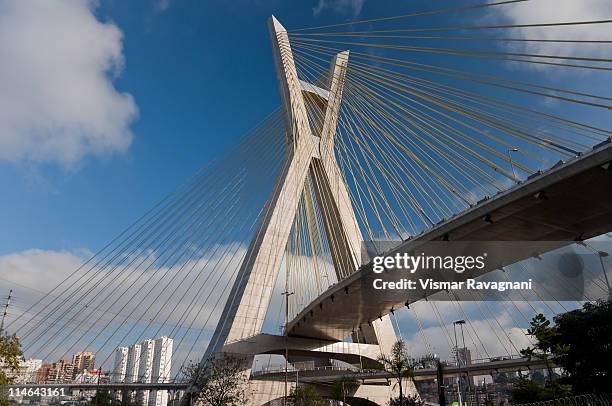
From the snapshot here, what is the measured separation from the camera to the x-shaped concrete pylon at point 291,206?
26969 millimetres

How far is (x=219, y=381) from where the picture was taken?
26031 millimetres

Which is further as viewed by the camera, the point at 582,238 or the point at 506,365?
the point at 506,365

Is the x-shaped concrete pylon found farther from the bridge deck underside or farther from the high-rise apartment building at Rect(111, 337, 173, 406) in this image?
Answer: the high-rise apartment building at Rect(111, 337, 173, 406)

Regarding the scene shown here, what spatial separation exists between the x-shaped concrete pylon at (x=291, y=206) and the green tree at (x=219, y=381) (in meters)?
0.77

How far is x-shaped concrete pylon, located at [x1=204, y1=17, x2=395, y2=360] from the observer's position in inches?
1062

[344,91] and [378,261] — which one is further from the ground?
[344,91]

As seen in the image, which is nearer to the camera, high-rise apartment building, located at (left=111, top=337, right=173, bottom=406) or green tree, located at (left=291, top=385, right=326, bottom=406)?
green tree, located at (left=291, top=385, right=326, bottom=406)

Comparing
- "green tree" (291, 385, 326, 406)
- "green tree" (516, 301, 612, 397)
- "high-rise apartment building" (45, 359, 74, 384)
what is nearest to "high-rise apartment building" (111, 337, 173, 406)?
"high-rise apartment building" (45, 359, 74, 384)

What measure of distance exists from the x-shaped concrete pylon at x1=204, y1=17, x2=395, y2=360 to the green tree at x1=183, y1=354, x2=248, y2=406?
0.77 metres

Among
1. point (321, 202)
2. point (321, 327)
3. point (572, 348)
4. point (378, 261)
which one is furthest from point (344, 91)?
point (572, 348)

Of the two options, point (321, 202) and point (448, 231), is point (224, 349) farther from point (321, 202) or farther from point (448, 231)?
point (448, 231)

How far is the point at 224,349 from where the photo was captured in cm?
2567

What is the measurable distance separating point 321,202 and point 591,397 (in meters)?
20.3

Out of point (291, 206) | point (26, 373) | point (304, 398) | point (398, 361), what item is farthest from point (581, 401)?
point (26, 373)
